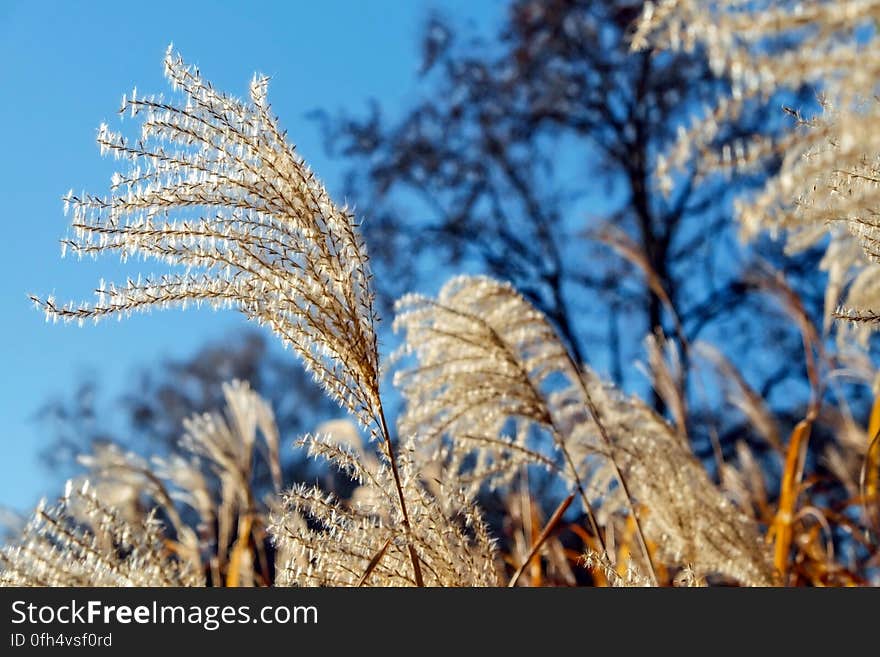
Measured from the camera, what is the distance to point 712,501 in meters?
2.40

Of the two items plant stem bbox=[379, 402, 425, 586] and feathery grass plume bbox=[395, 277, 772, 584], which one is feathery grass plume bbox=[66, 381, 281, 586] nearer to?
feathery grass plume bbox=[395, 277, 772, 584]

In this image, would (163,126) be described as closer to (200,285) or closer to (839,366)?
(200,285)

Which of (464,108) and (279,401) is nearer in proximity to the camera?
(464,108)

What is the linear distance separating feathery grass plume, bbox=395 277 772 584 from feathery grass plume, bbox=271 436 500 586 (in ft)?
1.26

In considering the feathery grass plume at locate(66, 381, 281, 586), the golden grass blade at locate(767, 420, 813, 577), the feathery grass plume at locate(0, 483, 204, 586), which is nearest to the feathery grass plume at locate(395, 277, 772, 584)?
the golden grass blade at locate(767, 420, 813, 577)

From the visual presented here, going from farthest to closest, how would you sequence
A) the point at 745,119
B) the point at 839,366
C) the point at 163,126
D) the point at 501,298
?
1. the point at 745,119
2. the point at 839,366
3. the point at 501,298
4. the point at 163,126

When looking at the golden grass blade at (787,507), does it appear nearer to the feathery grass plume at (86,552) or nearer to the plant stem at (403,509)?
the plant stem at (403,509)

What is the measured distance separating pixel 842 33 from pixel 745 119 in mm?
13071

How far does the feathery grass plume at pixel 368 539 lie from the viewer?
4.67 ft

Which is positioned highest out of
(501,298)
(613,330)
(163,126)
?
(613,330)

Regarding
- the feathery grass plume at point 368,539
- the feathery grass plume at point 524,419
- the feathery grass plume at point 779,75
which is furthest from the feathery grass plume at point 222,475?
the feathery grass plume at point 779,75

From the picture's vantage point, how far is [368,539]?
1468mm

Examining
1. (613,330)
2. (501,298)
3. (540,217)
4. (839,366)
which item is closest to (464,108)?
(540,217)

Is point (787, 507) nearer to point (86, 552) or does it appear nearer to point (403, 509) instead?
point (403, 509)
